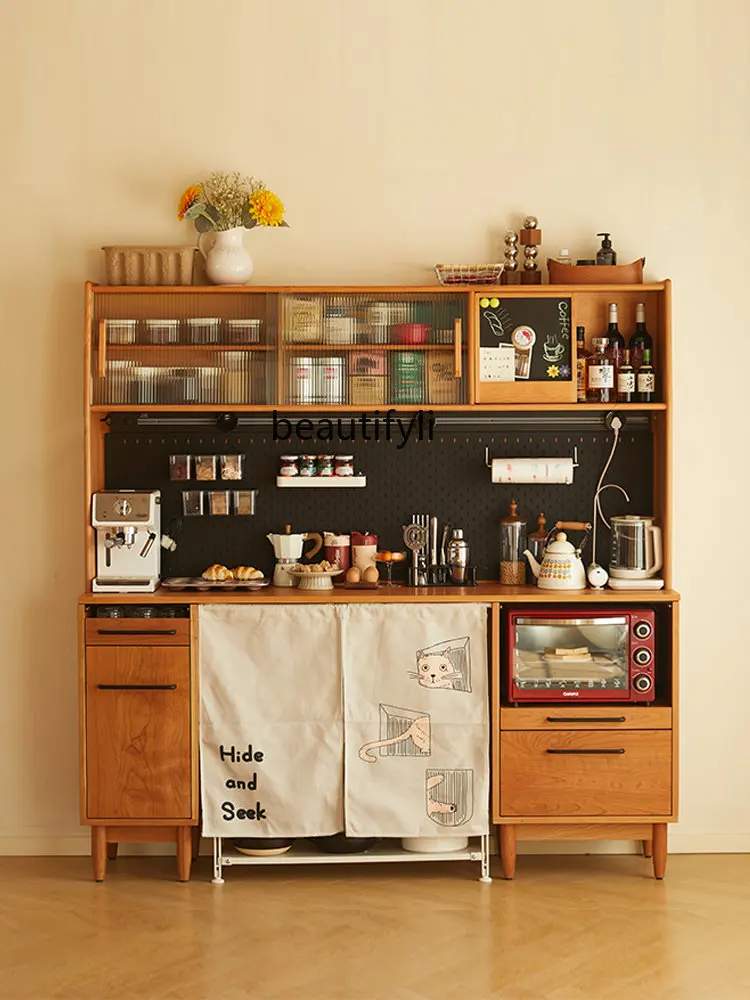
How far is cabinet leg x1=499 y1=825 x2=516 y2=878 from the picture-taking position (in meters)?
4.16

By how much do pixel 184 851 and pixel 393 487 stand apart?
1.59 meters

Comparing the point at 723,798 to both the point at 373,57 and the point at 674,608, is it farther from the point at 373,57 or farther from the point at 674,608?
the point at 373,57

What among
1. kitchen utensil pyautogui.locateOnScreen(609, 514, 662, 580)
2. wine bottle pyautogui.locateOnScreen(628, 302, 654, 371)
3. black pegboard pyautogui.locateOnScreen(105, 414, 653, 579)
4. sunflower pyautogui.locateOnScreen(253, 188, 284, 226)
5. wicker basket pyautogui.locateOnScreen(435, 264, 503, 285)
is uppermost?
sunflower pyautogui.locateOnScreen(253, 188, 284, 226)

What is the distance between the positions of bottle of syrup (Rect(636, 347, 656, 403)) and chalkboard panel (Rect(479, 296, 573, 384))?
0.87 ft

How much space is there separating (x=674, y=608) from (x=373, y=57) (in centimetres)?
242

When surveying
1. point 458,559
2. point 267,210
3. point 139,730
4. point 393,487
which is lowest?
point 139,730

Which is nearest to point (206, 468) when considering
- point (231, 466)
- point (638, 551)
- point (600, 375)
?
point (231, 466)

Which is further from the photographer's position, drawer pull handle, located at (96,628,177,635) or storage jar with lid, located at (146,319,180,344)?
storage jar with lid, located at (146,319,180,344)

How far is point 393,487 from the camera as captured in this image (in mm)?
4570

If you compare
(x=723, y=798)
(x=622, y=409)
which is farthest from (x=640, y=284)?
(x=723, y=798)

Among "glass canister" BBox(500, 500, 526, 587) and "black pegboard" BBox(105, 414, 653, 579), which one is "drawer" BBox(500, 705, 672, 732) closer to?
"glass canister" BBox(500, 500, 526, 587)

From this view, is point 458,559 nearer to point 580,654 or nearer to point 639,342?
point 580,654

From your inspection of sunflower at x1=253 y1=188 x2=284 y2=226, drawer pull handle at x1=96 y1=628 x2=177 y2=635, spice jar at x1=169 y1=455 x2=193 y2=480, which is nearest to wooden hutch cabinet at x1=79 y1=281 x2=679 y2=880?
drawer pull handle at x1=96 y1=628 x2=177 y2=635

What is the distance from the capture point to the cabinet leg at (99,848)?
4172 mm
